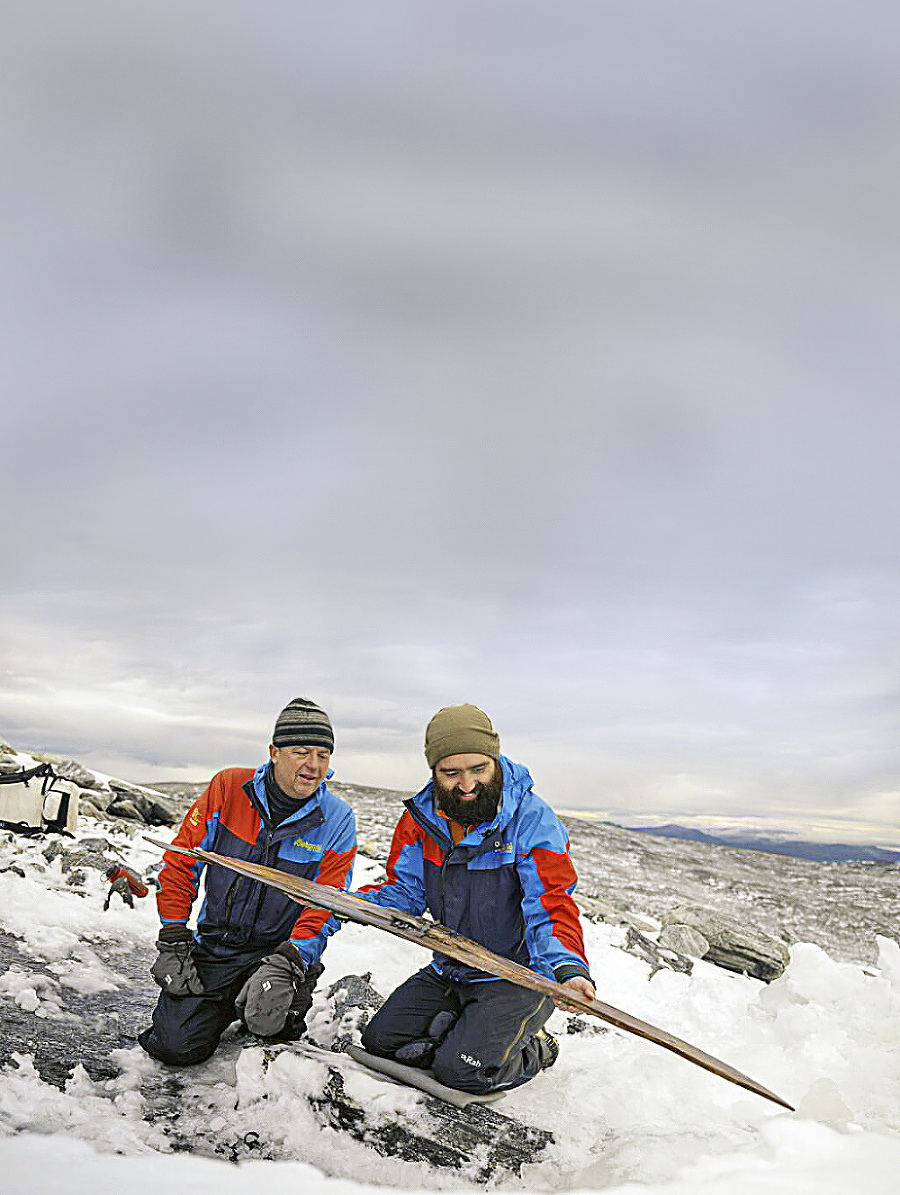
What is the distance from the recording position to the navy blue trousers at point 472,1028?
13.4 feet

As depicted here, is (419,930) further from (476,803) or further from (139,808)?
(139,808)

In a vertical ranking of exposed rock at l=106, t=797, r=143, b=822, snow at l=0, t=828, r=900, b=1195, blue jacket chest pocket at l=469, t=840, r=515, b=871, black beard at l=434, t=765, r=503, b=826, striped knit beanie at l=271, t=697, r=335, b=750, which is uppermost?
striped knit beanie at l=271, t=697, r=335, b=750

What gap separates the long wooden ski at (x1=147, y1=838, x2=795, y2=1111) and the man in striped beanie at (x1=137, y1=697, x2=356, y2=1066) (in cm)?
12

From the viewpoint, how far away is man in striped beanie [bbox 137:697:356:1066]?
4.43m

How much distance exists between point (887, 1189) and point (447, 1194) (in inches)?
59.2

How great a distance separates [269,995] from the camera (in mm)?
4246

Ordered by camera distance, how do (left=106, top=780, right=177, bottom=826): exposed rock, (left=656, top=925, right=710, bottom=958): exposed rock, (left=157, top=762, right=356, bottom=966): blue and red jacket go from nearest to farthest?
(left=157, top=762, right=356, bottom=966): blue and red jacket → (left=656, top=925, right=710, bottom=958): exposed rock → (left=106, top=780, right=177, bottom=826): exposed rock

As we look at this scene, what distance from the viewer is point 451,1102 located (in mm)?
3992

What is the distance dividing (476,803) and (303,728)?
3.33 feet

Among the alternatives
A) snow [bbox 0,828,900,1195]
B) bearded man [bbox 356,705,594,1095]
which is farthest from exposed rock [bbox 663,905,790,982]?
bearded man [bbox 356,705,594,1095]

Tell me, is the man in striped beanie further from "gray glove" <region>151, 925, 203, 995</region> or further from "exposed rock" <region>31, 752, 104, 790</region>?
"exposed rock" <region>31, 752, 104, 790</region>

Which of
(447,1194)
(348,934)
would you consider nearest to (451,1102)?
(447,1194)

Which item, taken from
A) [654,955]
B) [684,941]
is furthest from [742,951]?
[654,955]

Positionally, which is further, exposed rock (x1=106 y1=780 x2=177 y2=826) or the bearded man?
exposed rock (x1=106 y1=780 x2=177 y2=826)
